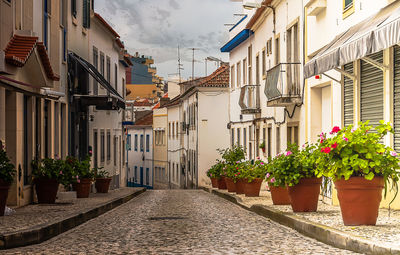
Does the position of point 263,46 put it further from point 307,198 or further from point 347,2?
point 307,198

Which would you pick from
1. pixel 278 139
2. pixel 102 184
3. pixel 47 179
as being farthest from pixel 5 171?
pixel 278 139

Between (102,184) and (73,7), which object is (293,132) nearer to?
(102,184)

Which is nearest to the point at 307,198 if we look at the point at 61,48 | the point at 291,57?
the point at 291,57

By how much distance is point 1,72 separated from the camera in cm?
1275

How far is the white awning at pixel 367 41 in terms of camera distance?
32.4 ft

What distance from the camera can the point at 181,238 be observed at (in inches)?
409

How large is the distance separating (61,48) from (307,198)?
478 inches

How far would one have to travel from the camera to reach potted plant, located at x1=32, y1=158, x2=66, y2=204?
17.0 metres

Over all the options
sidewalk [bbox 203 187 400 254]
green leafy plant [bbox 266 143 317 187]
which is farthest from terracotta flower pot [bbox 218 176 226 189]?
green leafy plant [bbox 266 143 317 187]

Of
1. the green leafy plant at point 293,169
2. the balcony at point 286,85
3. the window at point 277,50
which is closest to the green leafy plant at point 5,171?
the green leafy plant at point 293,169

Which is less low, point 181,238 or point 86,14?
point 86,14

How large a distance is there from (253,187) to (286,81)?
3.50 meters

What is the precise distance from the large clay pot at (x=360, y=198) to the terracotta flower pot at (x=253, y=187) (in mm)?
11300

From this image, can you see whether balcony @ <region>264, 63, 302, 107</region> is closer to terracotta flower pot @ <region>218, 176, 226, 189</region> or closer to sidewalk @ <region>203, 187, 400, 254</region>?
sidewalk @ <region>203, 187, 400, 254</region>
